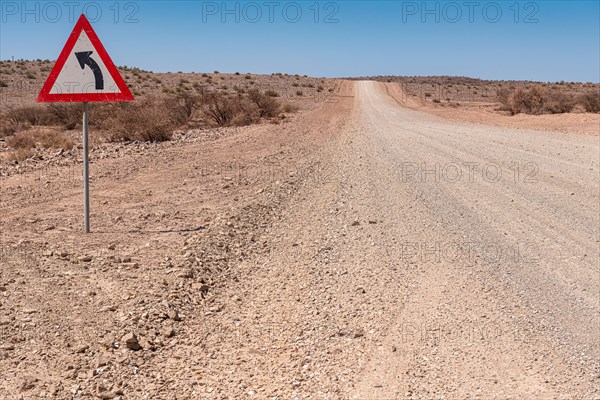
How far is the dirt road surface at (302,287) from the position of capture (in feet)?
13.0

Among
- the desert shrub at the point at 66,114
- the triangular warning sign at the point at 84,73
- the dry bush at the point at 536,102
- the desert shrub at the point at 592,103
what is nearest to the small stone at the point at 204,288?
the triangular warning sign at the point at 84,73

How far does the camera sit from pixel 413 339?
14.6ft

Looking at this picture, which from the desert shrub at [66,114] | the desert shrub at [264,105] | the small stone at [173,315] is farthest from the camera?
the desert shrub at [264,105]

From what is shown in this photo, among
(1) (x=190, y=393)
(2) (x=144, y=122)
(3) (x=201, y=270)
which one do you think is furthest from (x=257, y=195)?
(2) (x=144, y=122)

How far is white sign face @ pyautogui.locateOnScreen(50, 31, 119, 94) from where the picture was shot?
722 centimetres

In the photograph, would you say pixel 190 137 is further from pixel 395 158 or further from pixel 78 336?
pixel 78 336

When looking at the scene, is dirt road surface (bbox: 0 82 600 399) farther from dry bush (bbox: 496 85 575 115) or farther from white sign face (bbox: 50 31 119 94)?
dry bush (bbox: 496 85 575 115)

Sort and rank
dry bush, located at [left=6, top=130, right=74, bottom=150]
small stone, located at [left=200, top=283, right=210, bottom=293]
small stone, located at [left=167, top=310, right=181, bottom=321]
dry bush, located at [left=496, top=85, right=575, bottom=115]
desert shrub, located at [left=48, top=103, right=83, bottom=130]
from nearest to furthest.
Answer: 1. small stone, located at [left=167, top=310, right=181, bottom=321]
2. small stone, located at [left=200, top=283, right=210, bottom=293]
3. dry bush, located at [left=6, top=130, right=74, bottom=150]
4. desert shrub, located at [left=48, top=103, right=83, bottom=130]
5. dry bush, located at [left=496, top=85, right=575, bottom=115]

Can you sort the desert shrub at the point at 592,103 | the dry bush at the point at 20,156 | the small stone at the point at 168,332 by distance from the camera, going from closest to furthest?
1. the small stone at the point at 168,332
2. the dry bush at the point at 20,156
3. the desert shrub at the point at 592,103

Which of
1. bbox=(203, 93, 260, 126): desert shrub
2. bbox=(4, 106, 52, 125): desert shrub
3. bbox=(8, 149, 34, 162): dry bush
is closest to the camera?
bbox=(8, 149, 34, 162): dry bush

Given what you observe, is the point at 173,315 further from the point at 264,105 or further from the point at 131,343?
the point at 264,105

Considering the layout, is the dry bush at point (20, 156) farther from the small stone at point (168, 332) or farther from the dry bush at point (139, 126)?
the small stone at point (168, 332)

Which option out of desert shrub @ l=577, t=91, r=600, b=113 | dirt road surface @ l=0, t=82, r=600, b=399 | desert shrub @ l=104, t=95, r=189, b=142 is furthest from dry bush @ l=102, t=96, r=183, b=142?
desert shrub @ l=577, t=91, r=600, b=113

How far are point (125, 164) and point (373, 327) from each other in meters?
9.46
